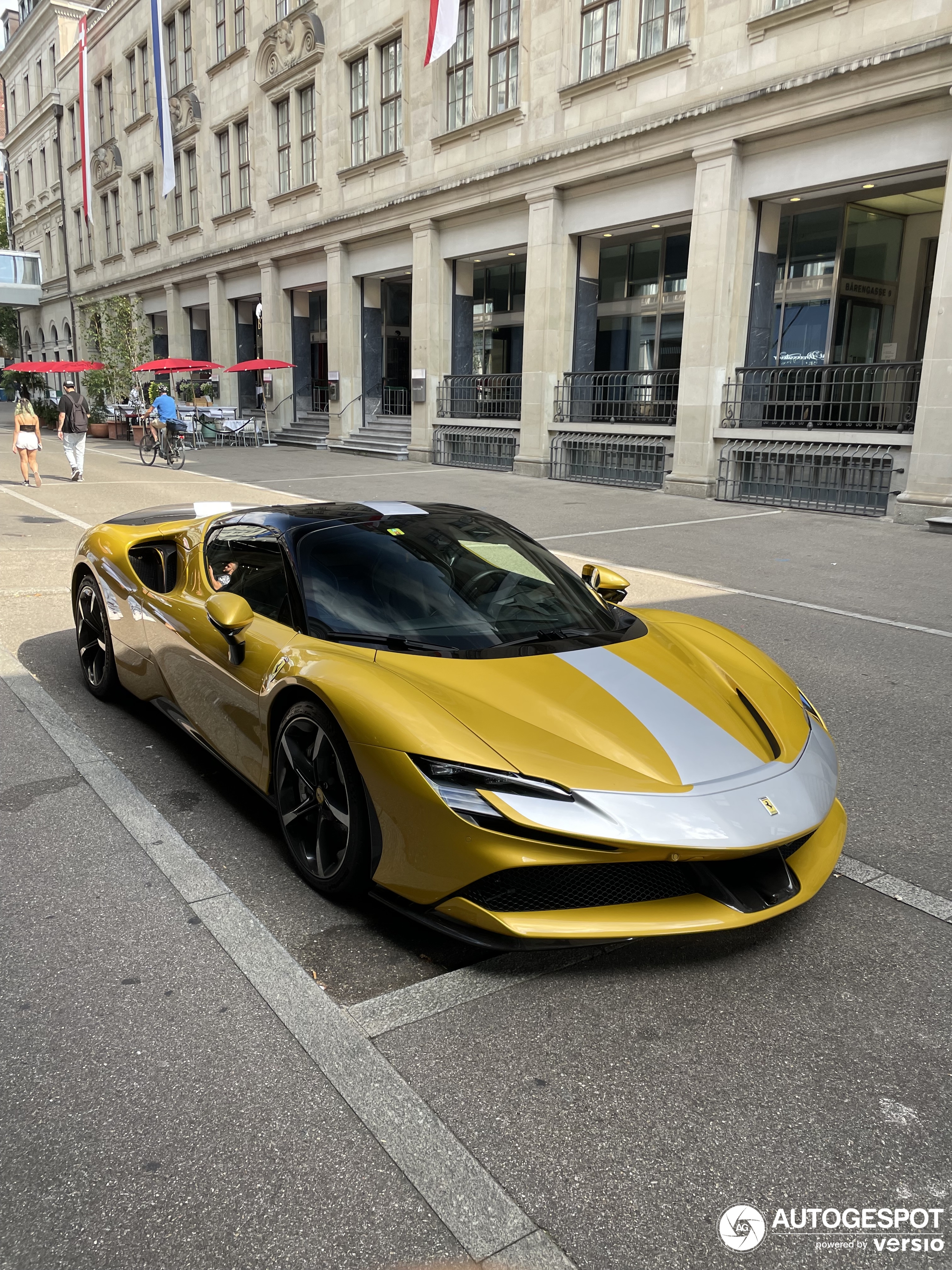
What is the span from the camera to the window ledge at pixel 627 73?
17328mm

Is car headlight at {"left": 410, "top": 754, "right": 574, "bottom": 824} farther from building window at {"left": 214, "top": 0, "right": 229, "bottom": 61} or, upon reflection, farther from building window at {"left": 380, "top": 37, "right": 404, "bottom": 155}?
building window at {"left": 214, "top": 0, "right": 229, "bottom": 61}

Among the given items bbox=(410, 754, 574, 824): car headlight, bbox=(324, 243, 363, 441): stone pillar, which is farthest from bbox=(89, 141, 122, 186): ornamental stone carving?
bbox=(410, 754, 574, 824): car headlight

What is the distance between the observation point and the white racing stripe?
3.02 metres

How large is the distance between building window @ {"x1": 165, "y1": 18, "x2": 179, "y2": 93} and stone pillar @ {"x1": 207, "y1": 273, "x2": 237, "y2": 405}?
815 cm

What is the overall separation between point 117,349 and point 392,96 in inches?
608

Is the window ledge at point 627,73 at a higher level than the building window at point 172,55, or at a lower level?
lower

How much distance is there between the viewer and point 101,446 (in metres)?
29.2

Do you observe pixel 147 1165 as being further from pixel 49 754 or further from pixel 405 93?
pixel 405 93

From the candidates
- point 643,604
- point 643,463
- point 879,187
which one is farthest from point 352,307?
point 643,604

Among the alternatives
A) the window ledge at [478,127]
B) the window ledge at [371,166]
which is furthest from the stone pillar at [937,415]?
the window ledge at [371,166]

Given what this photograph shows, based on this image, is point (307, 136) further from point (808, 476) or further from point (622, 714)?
point (622, 714)

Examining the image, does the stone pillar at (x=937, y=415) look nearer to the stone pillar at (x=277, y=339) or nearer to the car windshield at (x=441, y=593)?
the car windshield at (x=441, y=593)

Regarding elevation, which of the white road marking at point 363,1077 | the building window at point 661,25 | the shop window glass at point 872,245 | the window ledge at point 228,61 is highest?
the window ledge at point 228,61

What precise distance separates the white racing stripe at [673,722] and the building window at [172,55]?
40846mm
